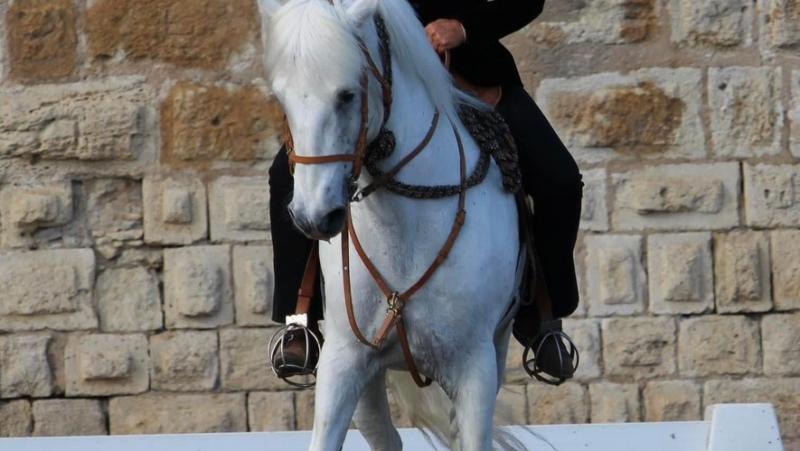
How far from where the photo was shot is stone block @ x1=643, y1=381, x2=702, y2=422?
7.55 metres

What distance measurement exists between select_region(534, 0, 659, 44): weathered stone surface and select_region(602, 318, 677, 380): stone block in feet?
3.91

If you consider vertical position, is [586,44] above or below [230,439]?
above

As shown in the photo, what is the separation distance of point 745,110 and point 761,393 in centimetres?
119

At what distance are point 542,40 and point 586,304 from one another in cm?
113

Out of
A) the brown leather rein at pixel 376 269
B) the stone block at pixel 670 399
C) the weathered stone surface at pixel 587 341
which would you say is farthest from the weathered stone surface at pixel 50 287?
the brown leather rein at pixel 376 269

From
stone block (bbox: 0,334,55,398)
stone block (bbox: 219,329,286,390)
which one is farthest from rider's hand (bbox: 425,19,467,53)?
stone block (bbox: 0,334,55,398)

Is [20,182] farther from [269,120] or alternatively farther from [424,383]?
[424,383]

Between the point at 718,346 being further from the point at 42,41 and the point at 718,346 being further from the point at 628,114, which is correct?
the point at 42,41

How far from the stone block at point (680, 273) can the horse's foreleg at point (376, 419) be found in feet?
8.36

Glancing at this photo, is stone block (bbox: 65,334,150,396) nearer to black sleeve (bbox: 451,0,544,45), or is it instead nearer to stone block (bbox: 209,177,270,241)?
stone block (bbox: 209,177,270,241)

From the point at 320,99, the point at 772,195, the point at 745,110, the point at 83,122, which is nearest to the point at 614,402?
the point at 772,195

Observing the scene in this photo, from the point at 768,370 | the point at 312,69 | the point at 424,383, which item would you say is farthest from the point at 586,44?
the point at 312,69

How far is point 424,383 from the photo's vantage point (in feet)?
15.7

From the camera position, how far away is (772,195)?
7496 millimetres
